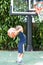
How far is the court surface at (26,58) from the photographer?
702cm

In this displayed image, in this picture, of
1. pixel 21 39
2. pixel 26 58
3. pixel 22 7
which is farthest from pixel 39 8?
pixel 21 39

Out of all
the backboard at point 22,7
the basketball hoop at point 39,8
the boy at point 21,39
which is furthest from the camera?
the backboard at point 22,7

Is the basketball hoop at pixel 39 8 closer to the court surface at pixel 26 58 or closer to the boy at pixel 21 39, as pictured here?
the court surface at pixel 26 58

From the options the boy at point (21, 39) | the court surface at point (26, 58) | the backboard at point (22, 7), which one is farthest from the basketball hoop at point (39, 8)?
the boy at point (21, 39)

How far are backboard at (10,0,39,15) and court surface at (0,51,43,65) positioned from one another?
1.26m

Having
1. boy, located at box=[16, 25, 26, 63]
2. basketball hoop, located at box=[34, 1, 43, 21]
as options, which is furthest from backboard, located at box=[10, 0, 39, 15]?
boy, located at box=[16, 25, 26, 63]

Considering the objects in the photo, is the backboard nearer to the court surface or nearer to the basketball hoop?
the basketball hoop

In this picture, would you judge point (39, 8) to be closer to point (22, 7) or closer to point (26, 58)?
point (22, 7)

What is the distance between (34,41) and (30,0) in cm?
132

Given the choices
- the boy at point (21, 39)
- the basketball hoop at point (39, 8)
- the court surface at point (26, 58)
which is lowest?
the court surface at point (26, 58)

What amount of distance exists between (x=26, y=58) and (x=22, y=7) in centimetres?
195

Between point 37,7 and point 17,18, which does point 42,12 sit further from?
point 17,18

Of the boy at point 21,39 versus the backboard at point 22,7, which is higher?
the backboard at point 22,7

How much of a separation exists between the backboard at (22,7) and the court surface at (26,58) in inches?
49.6
